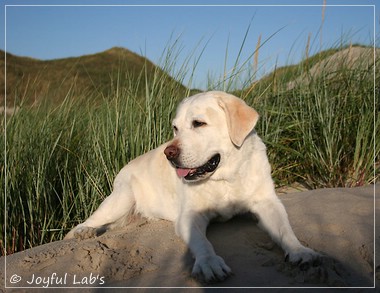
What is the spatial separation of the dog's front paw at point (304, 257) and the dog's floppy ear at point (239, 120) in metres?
0.93

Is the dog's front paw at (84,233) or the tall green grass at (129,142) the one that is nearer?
the dog's front paw at (84,233)

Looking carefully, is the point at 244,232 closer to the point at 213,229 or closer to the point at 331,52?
the point at 213,229

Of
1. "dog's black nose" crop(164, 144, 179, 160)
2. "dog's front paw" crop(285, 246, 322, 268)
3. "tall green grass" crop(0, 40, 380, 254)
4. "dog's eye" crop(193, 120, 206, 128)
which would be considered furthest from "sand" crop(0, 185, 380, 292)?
"tall green grass" crop(0, 40, 380, 254)

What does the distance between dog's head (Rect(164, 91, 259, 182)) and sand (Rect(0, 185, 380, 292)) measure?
1.65ft

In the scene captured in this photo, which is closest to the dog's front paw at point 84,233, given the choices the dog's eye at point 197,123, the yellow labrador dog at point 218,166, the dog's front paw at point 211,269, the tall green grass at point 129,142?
the yellow labrador dog at point 218,166

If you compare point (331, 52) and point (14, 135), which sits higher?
point (331, 52)

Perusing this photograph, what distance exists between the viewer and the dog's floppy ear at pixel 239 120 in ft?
11.6

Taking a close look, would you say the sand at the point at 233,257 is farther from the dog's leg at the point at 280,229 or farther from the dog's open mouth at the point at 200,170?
the dog's open mouth at the point at 200,170

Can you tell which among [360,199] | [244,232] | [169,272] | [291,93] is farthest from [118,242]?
[291,93]

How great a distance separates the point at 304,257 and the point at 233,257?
45cm

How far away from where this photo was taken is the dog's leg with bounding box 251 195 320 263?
285 centimetres

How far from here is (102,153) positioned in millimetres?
5074

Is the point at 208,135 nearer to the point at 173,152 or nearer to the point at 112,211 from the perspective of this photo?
the point at 173,152

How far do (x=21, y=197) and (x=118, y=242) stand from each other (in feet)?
5.70
